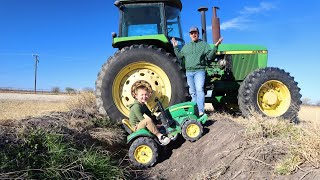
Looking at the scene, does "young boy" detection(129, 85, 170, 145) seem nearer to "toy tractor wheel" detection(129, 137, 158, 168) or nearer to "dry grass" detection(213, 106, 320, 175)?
"toy tractor wheel" detection(129, 137, 158, 168)

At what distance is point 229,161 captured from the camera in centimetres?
404

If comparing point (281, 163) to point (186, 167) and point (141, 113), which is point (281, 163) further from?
point (141, 113)

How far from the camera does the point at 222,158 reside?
4.22 m

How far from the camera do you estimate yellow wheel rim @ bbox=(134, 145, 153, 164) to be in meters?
4.83

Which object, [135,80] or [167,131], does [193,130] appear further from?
[135,80]

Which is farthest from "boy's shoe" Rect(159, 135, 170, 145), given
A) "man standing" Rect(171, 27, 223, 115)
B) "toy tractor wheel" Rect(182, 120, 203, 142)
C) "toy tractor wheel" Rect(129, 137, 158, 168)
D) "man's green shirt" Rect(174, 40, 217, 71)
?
"man's green shirt" Rect(174, 40, 217, 71)

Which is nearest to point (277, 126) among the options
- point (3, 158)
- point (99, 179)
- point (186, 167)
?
point (186, 167)

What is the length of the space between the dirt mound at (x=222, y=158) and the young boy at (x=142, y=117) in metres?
0.37

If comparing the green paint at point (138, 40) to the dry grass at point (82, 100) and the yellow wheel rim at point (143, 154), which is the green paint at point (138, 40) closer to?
the yellow wheel rim at point (143, 154)

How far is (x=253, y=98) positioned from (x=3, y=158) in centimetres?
432

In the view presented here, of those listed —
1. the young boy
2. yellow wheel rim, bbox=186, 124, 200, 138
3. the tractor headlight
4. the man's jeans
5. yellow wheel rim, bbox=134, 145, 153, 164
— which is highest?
the tractor headlight

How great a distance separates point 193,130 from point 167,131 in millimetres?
Result: 393

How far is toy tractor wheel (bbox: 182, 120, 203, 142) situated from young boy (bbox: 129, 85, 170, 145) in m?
0.29

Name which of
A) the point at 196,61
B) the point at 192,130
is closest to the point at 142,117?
the point at 192,130
